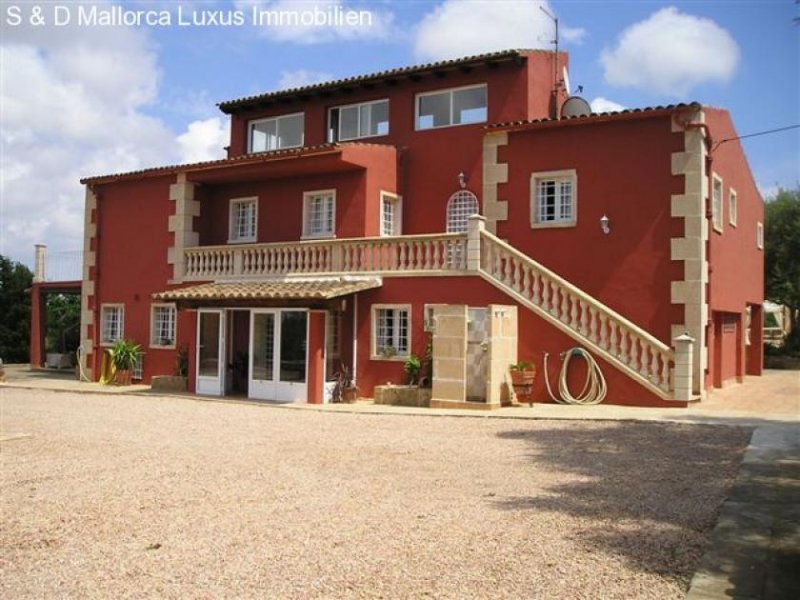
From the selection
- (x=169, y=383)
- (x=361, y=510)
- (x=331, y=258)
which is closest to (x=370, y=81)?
(x=331, y=258)

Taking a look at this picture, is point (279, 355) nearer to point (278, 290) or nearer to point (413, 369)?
point (278, 290)

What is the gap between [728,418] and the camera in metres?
13.6

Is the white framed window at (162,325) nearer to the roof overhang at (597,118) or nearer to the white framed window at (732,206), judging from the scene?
the roof overhang at (597,118)

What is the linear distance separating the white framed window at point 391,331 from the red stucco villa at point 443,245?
0.16 ft

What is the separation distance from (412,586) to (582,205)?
550 inches

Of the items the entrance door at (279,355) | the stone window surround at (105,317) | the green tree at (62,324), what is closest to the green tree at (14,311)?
the green tree at (62,324)

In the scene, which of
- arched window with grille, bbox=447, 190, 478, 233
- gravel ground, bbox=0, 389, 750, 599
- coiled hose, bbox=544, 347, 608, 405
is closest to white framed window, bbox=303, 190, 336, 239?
arched window with grille, bbox=447, 190, 478, 233

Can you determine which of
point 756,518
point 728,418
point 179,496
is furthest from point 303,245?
point 756,518

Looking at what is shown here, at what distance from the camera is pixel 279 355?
18.2 metres

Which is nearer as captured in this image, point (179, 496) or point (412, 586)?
point (412, 586)

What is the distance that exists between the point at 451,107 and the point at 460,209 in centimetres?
290

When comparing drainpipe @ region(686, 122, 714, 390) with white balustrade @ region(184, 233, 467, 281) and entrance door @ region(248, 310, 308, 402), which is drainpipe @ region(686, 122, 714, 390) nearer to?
white balustrade @ region(184, 233, 467, 281)

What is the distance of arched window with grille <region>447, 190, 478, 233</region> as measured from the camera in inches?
810

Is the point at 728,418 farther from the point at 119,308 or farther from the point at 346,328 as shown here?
the point at 119,308
